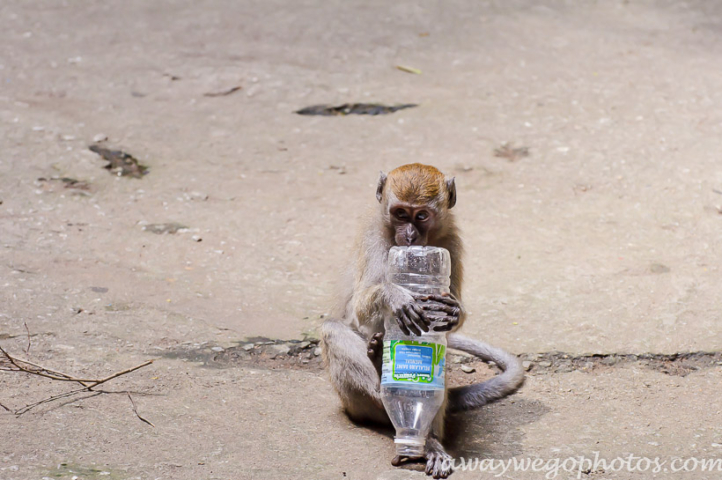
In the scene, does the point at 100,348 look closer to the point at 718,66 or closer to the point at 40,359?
the point at 40,359

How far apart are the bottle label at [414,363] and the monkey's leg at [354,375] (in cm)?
50

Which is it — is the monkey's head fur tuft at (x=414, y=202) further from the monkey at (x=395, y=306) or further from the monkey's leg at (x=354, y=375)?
the monkey's leg at (x=354, y=375)

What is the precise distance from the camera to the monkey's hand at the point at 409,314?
3.46 metres

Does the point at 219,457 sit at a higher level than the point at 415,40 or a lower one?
lower

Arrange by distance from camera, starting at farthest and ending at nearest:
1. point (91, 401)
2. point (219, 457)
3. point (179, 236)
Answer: point (179, 236) < point (91, 401) < point (219, 457)

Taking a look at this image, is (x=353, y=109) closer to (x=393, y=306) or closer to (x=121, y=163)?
(x=121, y=163)

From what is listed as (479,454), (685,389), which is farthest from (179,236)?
(685,389)

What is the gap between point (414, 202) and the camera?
12.1 ft

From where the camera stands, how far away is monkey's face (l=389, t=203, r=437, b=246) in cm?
371

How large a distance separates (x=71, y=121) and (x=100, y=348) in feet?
13.2

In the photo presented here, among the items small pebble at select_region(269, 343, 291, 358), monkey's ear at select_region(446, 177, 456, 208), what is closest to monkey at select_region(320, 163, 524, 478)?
monkey's ear at select_region(446, 177, 456, 208)

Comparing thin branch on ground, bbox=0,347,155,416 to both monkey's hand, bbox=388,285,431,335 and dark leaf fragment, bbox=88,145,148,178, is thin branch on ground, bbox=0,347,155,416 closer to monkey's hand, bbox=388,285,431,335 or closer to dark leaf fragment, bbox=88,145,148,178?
monkey's hand, bbox=388,285,431,335

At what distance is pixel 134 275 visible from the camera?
18.3 feet
